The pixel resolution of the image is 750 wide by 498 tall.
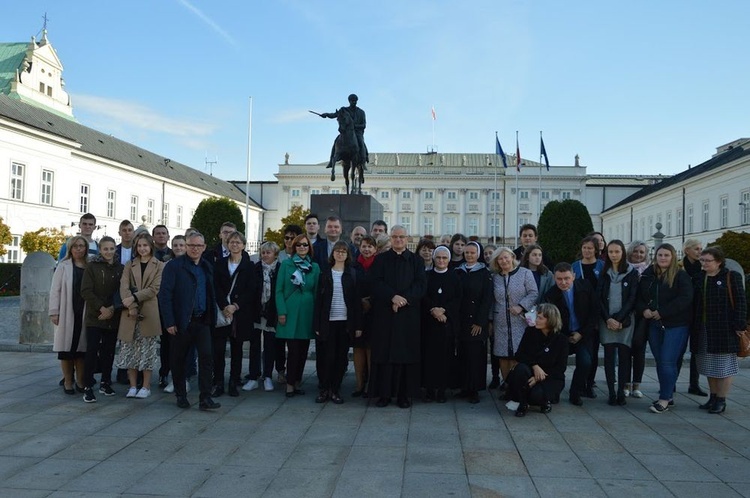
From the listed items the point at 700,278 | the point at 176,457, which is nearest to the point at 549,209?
the point at 700,278

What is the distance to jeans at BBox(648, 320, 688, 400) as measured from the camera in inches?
271

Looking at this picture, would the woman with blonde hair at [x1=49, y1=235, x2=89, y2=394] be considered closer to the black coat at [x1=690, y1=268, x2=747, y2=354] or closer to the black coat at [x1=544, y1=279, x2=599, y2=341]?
the black coat at [x1=544, y1=279, x2=599, y2=341]

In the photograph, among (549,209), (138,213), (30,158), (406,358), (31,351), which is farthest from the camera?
(138,213)

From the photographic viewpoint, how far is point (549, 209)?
43.1 meters

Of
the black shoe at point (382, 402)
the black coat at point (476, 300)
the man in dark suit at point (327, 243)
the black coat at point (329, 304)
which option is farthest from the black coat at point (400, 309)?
the man in dark suit at point (327, 243)

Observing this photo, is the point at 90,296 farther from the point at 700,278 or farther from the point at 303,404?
the point at 700,278

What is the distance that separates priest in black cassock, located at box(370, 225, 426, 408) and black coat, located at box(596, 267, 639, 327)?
80.4 inches

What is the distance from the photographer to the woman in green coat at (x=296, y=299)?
23.7 feet

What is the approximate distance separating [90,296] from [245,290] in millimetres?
1651

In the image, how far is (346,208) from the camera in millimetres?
14664

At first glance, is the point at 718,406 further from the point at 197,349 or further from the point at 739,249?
the point at 739,249

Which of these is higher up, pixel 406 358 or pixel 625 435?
pixel 406 358

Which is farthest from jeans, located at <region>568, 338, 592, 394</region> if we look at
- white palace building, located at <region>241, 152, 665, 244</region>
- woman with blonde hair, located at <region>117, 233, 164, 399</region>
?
white palace building, located at <region>241, 152, 665, 244</region>

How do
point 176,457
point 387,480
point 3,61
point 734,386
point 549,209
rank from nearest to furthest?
point 387,480 < point 176,457 < point 734,386 < point 549,209 < point 3,61
